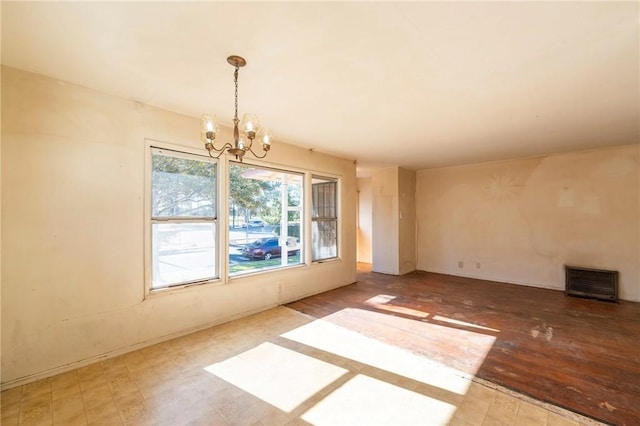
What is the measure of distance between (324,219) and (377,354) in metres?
2.76

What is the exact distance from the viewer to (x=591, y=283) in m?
4.51

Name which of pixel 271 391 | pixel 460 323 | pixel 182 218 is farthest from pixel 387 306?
pixel 182 218

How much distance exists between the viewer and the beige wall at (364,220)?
7828mm

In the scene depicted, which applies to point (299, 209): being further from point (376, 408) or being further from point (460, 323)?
point (376, 408)

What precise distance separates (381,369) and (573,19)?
282cm

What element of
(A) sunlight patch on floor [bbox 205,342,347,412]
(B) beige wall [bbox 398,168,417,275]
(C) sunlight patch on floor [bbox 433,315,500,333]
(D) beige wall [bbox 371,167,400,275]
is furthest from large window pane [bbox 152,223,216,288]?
→ (B) beige wall [bbox 398,168,417,275]

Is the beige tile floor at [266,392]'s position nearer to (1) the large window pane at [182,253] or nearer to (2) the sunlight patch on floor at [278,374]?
(2) the sunlight patch on floor at [278,374]

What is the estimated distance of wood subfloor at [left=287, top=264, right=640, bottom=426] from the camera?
212cm

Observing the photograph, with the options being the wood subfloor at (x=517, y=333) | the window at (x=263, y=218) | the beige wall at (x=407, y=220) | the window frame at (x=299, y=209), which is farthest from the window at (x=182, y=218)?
the beige wall at (x=407, y=220)

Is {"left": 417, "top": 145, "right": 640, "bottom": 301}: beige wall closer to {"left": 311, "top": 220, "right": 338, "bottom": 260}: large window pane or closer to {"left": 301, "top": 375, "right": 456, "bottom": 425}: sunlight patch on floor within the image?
{"left": 311, "top": 220, "right": 338, "bottom": 260}: large window pane

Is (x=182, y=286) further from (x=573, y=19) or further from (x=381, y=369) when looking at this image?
(x=573, y=19)

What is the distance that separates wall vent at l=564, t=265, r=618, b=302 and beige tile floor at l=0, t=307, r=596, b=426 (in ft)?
12.6

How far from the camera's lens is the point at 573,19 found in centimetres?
158

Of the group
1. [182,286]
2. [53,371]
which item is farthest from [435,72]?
[53,371]
